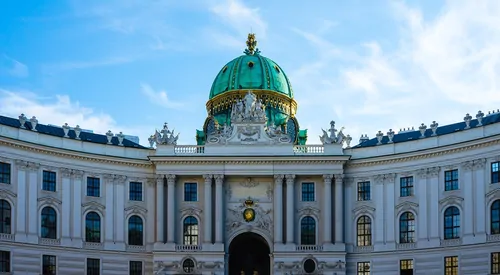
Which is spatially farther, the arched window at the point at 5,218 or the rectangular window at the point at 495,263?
the arched window at the point at 5,218

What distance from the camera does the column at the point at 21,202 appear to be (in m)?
66.8

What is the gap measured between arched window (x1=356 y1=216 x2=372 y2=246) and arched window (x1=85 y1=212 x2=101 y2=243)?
21673mm

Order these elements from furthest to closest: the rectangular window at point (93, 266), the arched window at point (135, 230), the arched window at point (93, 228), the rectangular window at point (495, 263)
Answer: the arched window at point (135, 230)
the arched window at point (93, 228)
the rectangular window at point (93, 266)
the rectangular window at point (495, 263)

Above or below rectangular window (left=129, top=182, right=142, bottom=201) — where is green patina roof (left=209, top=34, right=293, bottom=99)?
above

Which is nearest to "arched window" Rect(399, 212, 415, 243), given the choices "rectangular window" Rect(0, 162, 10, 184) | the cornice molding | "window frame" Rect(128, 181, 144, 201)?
the cornice molding

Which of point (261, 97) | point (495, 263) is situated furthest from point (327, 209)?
point (261, 97)

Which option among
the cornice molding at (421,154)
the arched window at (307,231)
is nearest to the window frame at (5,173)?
the arched window at (307,231)

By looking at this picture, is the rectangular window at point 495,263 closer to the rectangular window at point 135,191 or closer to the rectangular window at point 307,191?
the rectangular window at point 307,191

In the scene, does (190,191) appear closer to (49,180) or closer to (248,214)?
(248,214)

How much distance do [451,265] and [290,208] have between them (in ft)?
45.8

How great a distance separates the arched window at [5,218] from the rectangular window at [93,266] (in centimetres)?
798

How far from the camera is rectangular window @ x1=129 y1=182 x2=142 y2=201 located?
74.8 m

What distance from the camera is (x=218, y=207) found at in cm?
7350

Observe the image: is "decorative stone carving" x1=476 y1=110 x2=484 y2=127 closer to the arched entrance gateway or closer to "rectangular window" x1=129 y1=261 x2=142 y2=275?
the arched entrance gateway
